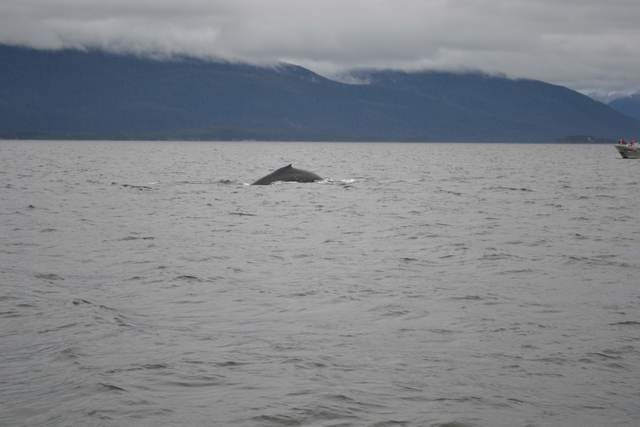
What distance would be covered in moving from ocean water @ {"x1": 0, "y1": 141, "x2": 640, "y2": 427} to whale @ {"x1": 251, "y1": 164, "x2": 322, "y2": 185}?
23.3 meters

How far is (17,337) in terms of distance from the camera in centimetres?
1263

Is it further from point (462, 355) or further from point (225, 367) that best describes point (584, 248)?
point (225, 367)

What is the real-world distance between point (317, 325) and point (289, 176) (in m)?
41.0

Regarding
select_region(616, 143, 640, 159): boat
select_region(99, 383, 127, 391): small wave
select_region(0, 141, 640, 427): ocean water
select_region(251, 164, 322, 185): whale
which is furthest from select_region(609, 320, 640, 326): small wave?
select_region(616, 143, 640, 159): boat

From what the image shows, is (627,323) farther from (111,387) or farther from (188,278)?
(188,278)

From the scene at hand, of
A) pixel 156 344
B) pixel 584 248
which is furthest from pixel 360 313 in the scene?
pixel 584 248

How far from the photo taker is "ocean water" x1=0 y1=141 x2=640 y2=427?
9766 mm

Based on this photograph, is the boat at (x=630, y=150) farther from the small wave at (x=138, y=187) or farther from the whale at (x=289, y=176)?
A: the small wave at (x=138, y=187)

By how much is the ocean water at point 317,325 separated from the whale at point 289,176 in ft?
76.5

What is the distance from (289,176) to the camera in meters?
54.5

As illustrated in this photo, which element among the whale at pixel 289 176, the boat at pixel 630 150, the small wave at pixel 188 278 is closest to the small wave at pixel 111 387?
the small wave at pixel 188 278

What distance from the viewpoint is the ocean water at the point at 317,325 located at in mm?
9766

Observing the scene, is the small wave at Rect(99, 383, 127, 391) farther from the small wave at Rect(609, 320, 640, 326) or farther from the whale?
the whale

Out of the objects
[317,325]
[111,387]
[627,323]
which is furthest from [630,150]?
[111,387]
